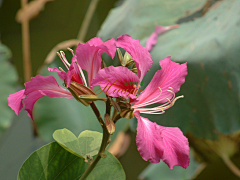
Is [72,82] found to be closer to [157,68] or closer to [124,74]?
[124,74]

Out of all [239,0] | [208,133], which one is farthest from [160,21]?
[208,133]

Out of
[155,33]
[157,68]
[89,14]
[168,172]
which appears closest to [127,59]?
[157,68]

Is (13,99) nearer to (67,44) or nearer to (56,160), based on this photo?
(56,160)

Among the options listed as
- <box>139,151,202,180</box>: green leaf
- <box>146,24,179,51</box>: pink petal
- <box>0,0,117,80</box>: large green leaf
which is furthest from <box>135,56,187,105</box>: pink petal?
<box>0,0,117,80</box>: large green leaf

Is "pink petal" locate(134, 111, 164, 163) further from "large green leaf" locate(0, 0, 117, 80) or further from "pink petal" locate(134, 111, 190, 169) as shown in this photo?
"large green leaf" locate(0, 0, 117, 80)

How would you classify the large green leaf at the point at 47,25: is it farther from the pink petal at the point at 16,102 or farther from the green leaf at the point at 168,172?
the pink petal at the point at 16,102

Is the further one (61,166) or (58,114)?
(58,114)
